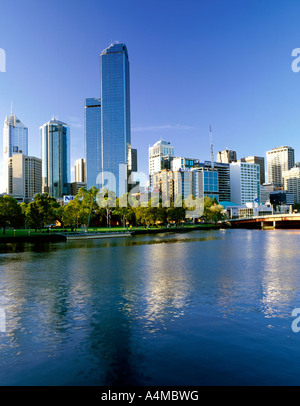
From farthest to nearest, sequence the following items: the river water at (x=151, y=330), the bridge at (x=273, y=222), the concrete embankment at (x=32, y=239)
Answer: the bridge at (x=273, y=222), the concrete embankment at (x=32, y=239), the river water at (x=151, y=330)

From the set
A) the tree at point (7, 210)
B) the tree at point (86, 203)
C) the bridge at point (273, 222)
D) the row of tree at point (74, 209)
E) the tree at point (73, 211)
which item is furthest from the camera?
the bridge at point (273, 222)

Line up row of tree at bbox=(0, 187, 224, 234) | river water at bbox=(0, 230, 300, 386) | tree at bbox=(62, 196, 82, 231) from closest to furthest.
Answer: river water at bbox=(0, 230, 300, 386)
row of tree at bbox=(0, 187, 224, 234)
tree at bbox=(62, 196, 82, 231)

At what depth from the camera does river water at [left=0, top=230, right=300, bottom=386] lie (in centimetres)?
1472

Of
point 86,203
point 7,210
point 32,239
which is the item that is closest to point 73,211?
point 86,203

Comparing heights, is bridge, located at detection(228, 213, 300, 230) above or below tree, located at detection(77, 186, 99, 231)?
below

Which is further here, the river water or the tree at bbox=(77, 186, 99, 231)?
the tree at bbox=(77, 186, 99, 231)

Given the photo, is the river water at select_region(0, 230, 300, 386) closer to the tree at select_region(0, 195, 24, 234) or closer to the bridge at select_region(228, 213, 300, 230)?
the tree at select_region(0, 195, 24, 234)

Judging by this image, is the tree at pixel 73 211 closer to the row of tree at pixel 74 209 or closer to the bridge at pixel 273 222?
the row of tree at pixel 74 209

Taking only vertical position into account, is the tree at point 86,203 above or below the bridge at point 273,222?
above

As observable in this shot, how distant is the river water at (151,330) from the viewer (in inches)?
579

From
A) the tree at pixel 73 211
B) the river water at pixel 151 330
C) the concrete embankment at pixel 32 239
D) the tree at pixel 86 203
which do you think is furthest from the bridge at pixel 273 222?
the river water at pixel 151 330

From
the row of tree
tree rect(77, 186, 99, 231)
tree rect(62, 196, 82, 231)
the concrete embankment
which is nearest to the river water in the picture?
the concrete embankment

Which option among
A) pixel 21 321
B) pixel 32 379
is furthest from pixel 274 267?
pixel 32 379

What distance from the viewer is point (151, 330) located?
19781 millimetres
